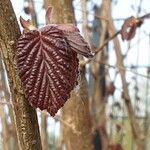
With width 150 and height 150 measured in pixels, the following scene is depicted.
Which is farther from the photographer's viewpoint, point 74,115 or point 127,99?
point 127,99

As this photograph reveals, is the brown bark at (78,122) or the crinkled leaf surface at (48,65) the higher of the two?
the crinkled leaf surface at (48,65)

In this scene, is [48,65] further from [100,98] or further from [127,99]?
[100,98]

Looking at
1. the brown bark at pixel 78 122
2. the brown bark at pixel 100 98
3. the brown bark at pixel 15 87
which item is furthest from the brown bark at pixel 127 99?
the brown bark at pixel 15 87

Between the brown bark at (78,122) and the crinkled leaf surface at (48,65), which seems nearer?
the crinkled leaf surface at (48,65)

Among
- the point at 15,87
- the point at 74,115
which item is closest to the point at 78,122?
the point at 74,115

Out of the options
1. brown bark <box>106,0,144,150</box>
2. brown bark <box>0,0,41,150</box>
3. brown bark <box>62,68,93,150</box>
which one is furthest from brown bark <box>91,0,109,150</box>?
brown bark <box>0,0,41,150</box>

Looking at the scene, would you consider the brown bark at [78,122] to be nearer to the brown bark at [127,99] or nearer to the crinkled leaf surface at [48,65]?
the crinkled leaf surface at [48,65]
